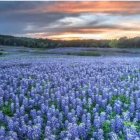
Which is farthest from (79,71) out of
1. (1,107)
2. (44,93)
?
(1,107)

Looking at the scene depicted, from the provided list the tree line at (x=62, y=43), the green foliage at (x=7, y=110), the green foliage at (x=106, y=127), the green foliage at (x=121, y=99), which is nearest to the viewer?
the green foliage at (x=106, y=127)

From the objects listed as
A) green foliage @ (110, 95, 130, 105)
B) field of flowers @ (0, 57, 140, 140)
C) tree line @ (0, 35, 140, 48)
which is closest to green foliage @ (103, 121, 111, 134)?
field of flowers @ (0, 57, 140, 140)

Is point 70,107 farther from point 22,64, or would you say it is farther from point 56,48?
point 56,48

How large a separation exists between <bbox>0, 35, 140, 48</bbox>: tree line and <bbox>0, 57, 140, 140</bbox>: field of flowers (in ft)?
67.6

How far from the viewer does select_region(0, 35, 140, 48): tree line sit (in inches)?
1495

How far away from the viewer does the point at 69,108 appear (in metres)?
10.8

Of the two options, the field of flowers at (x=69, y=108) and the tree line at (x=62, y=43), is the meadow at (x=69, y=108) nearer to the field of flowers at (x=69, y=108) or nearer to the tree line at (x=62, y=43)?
the field of flowers at (x=69, y=108)

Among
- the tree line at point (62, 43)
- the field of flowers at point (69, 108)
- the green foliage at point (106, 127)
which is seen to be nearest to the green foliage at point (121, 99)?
the field of flowers at point (69, 108)

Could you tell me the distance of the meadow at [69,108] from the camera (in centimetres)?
828

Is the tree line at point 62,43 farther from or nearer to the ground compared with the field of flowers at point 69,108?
farther from the ground

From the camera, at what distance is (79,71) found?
57.9ft

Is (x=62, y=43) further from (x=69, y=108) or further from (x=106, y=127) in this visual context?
(x=106, y=127)

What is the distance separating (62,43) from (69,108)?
29.5m

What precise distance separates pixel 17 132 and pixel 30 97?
377cm
